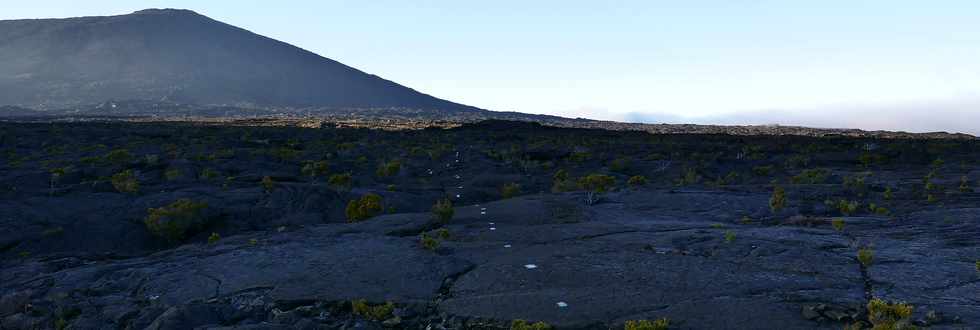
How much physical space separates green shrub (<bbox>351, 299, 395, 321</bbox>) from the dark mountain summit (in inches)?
5233

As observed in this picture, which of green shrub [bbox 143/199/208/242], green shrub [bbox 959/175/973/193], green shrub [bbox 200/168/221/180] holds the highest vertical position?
green shrub [bbox 959/175/973/193]

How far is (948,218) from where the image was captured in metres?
16.2

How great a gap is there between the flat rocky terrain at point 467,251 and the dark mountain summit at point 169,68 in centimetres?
12143

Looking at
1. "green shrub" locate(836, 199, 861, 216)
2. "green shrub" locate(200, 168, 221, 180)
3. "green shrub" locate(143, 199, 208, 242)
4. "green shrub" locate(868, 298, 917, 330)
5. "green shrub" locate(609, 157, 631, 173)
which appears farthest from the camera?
"green shrub" locate(609, 157, 631, 173)

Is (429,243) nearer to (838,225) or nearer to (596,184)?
(838,225)

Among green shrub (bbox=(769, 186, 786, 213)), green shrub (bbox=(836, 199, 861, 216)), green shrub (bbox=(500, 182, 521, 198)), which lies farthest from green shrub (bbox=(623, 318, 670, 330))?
green shrub (bbox=(500, 182, 521, 198))

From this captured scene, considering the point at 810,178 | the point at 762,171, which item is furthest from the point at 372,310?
the point at 762,171

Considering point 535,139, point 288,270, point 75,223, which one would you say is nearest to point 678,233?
point 288,270

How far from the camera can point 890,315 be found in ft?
29.5

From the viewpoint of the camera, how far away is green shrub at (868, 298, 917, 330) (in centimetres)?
852

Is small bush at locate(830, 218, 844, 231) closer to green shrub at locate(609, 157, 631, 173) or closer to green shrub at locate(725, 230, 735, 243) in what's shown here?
green shrub at locate(725, 230, 735, 243)

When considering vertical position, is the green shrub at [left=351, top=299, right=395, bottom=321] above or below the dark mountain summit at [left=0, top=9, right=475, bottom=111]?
below

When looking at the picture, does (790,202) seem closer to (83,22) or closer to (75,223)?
(75,223)

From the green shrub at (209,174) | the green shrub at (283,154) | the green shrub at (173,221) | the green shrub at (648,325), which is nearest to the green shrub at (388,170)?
the green shrub at (283,154)
